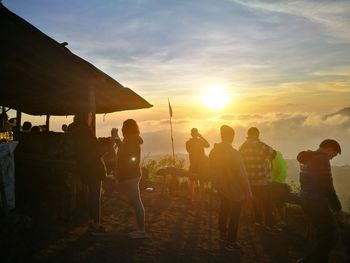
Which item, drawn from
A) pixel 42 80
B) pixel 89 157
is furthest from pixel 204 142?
pixel 89 157

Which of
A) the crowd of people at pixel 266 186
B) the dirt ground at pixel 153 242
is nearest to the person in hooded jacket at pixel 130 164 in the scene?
the dirt ground at pixel 153 242

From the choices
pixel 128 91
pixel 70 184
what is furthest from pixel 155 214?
pixel 128 91

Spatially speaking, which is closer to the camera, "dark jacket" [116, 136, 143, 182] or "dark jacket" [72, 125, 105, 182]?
"dark jacket" [116, 136, 143, 182]

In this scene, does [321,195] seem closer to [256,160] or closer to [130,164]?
[256,160]

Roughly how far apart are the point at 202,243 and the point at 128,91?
15.8 ft

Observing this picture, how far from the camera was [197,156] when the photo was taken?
12.3 m

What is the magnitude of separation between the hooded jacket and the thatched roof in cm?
377

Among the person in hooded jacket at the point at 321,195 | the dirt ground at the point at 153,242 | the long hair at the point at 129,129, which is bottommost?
the dirt ground at the point at 153,242

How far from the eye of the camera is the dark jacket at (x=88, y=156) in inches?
271

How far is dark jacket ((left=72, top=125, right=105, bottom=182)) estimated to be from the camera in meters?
6.88

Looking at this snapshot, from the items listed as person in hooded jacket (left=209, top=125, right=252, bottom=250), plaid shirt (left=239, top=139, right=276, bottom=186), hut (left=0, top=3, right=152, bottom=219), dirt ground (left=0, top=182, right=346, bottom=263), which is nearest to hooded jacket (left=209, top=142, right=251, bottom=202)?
person in hooded jacket (left=209, top=125, right=252, bottom=250)

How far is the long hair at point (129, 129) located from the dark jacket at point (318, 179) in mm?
2919

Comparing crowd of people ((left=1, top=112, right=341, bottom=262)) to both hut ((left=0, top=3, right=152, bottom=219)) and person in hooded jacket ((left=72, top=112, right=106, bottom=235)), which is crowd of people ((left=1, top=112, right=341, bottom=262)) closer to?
person in hooded jacket ((left=72, top=112, right=106, bottom=235))

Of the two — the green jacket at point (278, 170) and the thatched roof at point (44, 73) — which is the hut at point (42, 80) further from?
the green jacket at point (278, 170)
